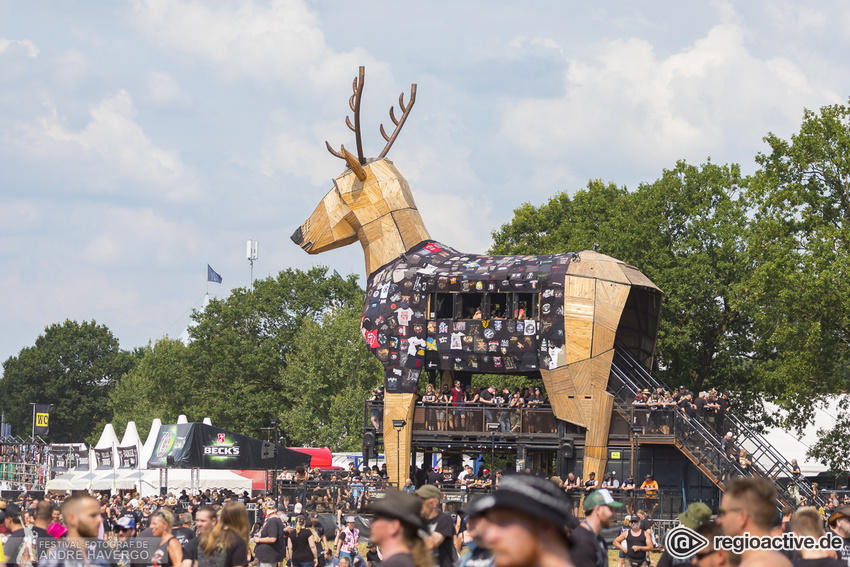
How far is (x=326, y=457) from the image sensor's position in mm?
52812

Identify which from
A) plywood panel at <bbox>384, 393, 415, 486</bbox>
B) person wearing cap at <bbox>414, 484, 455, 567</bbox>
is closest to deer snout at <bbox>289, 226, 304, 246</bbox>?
plywood panel at <bbox>384, 393, 415, 486</bbox>

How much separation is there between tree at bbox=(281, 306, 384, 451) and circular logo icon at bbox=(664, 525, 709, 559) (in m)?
48.8

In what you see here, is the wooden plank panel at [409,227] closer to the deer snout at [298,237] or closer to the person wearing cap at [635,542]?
the deer snout at [298,237]

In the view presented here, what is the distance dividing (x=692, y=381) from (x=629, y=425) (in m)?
13.6

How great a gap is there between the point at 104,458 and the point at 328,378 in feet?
63.4

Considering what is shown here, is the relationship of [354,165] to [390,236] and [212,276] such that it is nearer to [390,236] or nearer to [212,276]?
[390,236]

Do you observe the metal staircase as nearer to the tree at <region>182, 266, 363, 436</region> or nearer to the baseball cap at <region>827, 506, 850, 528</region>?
the baseball cap at <region>827, 506, 850, 528</region>

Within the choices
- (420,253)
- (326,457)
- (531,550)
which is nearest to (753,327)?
(420,253)

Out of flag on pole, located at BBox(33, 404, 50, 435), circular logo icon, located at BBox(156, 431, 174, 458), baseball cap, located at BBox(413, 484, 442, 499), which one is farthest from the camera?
flag on pole, located at BBox(33, 404, 50, 435)

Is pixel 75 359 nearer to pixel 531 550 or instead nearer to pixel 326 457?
pixel 326 457

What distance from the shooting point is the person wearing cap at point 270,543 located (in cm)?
1429

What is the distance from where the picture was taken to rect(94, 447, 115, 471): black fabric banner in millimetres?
40969

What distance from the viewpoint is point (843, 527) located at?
1009 centimetres

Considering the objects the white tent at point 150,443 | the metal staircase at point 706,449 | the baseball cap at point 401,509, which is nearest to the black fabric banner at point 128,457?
the white tent at point 150,443
